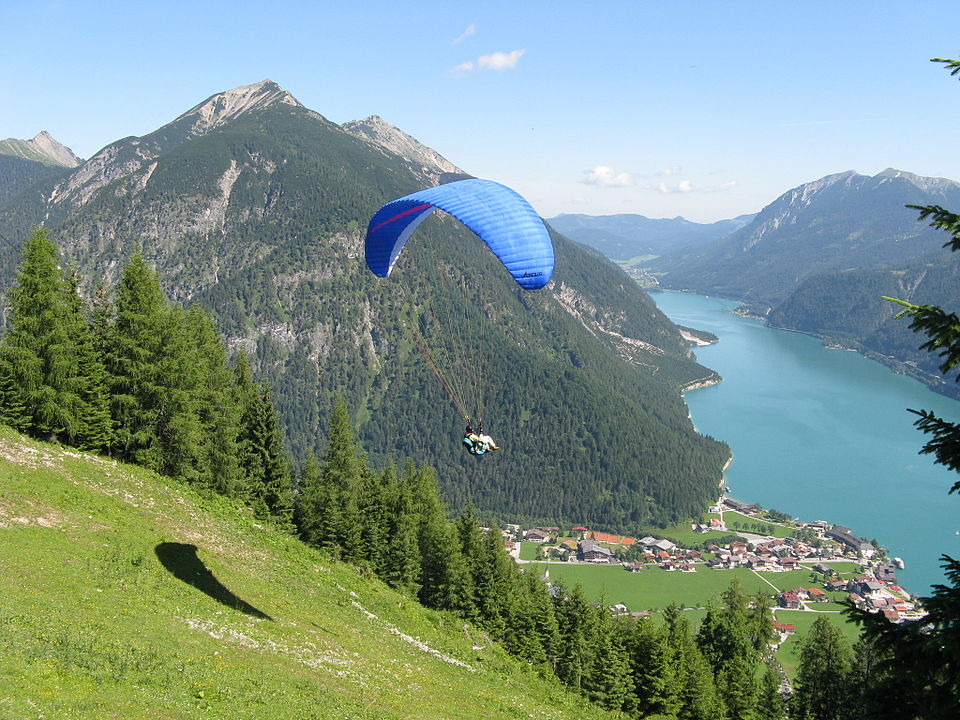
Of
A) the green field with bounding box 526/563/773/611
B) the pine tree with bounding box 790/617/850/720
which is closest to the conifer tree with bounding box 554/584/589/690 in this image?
the pine tree with bounding box 790/617/850/720

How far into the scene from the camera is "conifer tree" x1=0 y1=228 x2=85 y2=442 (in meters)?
23.5

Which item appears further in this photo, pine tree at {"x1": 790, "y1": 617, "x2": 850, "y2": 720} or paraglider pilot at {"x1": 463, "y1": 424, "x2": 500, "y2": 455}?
pine tree at {"x1": 790, "y1": 617, "x2": 850, "y2": 720}

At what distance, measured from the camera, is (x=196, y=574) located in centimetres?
1967

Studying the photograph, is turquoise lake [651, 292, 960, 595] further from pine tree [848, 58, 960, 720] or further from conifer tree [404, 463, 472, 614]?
pine tree [848, 58, 960, 720]

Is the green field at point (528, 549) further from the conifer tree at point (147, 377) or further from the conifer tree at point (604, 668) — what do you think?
the conifer tree at point (147, 377)

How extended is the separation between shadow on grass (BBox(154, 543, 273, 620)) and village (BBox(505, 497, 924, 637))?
75443 millimetres

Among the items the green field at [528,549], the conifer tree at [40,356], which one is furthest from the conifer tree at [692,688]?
the green field at [528,549]

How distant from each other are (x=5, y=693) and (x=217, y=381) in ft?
67.6

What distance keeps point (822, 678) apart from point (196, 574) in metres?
31.6

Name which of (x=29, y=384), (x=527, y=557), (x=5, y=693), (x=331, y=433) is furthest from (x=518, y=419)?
(x=5, y=693)

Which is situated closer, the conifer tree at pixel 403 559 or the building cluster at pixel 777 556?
the conifer tree at pixel 403 559

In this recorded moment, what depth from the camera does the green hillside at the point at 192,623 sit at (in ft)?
40.1

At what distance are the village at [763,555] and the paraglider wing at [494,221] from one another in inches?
2970

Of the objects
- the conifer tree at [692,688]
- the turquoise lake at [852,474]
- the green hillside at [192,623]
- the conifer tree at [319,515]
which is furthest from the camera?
the turquoise lake at [852,474]
